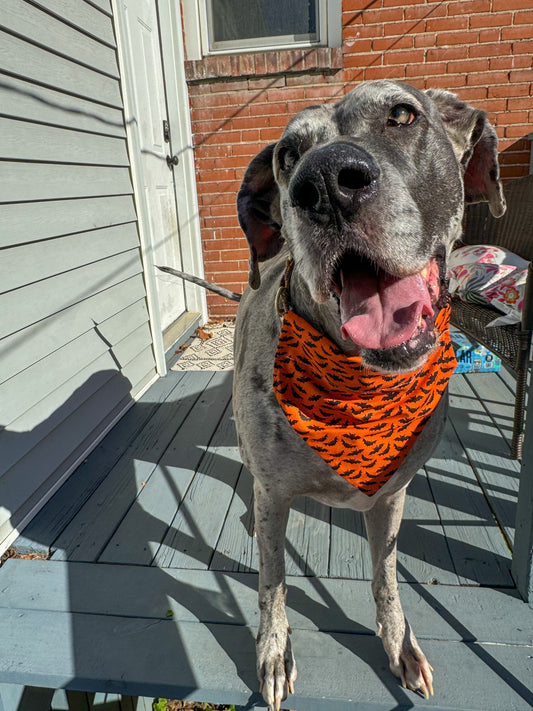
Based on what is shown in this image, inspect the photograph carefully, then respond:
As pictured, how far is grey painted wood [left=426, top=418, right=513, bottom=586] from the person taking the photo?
6.58ft

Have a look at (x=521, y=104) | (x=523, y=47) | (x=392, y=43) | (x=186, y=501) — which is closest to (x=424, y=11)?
(x=392, y=43)

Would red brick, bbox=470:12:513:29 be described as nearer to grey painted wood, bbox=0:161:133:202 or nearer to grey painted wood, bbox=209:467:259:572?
grey painted wood, bbox=0:161:133:202

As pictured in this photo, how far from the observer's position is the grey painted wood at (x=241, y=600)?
1778 mm

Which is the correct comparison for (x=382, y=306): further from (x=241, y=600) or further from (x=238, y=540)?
(x=238, y=540)

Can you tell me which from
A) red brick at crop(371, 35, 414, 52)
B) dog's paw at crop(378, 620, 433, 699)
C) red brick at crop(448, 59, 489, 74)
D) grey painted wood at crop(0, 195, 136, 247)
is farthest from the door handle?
dog's paw at crop(378, 620, 433, 699)

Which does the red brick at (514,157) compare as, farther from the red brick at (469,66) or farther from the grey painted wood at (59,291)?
the grey painted wood at (59,291)

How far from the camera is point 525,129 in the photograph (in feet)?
15.3

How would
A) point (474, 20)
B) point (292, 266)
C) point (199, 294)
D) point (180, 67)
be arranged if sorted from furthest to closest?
1. point (199, 294)
2. point (180, 67)
3. point (474, 20)
4. point (292, 266)

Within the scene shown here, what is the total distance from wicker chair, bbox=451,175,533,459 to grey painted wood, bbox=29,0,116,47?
9.58 ft

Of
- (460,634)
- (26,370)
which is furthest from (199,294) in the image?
(460,634)

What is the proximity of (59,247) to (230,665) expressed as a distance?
2.29m

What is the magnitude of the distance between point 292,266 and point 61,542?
5.67 feet

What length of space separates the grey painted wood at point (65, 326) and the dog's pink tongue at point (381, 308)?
5.88 feet

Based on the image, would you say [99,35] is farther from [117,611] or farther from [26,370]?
[117,611]
